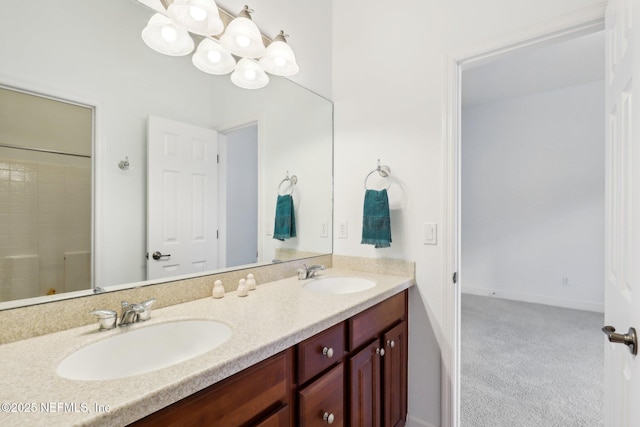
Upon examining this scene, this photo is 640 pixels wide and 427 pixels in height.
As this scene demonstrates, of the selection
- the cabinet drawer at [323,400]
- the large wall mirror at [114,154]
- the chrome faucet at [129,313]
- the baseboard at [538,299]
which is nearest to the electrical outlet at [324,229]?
the large wall mirror at [114,154]

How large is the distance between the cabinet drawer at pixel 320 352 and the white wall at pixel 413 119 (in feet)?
2.46

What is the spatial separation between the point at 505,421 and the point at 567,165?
3.44 meters

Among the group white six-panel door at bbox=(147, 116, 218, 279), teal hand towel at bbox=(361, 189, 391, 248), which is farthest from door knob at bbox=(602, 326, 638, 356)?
white six-panel door at bbox=(147, 116, 218, 279)

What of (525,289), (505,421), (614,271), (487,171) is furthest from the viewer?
(487,171)

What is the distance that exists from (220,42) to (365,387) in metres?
1.71

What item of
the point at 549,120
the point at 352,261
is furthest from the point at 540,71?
the point at 352,261

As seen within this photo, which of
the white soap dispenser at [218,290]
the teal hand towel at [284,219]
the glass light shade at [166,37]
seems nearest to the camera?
the glass light shade at [166,37]

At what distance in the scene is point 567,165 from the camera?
3.81m

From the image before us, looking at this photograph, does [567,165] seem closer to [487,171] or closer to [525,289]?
[487,171]

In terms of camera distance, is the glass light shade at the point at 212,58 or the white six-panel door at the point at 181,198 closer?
the white six-panel door at the point at 181,198

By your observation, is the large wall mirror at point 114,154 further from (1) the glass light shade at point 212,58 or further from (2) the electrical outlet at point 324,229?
(2) the electrical outlet at point 324,229

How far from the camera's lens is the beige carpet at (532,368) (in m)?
1.80

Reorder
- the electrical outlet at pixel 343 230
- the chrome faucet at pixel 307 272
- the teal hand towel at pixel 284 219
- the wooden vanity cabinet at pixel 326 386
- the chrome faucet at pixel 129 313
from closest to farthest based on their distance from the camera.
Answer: the wooden vanity cabinet at pixel 326 386, the chrome faucet at pixel 129 313, the chrome faucet at pixel 307 272, the teal hand towel at pixel 284 219, the electrical outlet at pixel 343 230

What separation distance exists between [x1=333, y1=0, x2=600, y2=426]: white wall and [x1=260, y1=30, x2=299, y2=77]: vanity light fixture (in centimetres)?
53
